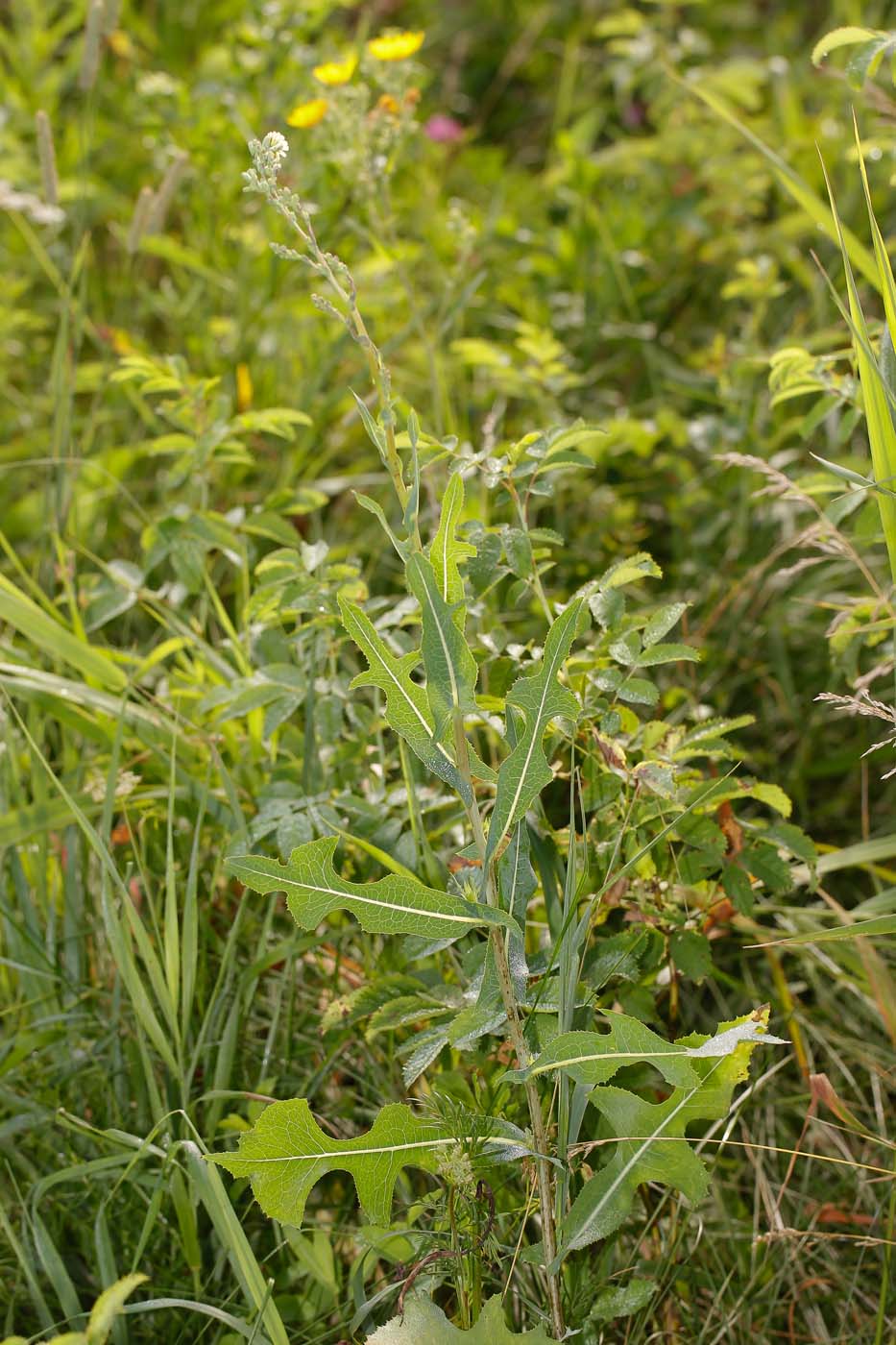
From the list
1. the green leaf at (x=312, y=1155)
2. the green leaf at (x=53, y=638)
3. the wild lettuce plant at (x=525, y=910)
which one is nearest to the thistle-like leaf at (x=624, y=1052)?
the wild lettuce plant at (x=525, y=910)

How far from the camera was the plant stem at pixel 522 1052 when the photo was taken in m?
0.97

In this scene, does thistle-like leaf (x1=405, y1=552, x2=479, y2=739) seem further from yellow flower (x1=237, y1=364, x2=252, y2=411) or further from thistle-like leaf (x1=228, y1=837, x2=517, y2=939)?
yellow flower (x1=237, y1=364, x2=252, y2=411)

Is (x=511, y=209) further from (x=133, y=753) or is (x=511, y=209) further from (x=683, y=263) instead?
(x=133, y=753)

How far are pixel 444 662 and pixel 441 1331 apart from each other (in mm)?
486

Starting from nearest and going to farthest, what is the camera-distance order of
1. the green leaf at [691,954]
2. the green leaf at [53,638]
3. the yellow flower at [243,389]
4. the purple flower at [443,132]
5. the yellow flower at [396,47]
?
the green leaf at [691,954] → the green leaf at [53,638] → the yellow flower at [396,47] → the yellow flower at [243,389] → the purple flower at [443,132]

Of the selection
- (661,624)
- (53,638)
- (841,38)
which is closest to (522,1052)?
(661,624)

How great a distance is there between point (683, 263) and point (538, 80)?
1.38m

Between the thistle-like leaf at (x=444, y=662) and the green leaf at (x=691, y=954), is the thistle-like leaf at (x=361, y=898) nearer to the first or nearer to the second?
the thistle-like leaf at (x=444, y=662)

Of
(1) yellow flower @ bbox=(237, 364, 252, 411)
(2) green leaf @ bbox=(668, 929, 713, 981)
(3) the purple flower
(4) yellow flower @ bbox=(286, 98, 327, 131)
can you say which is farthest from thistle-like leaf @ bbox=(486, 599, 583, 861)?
(3) the purple flower

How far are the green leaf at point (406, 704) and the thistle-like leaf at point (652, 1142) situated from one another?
0.27 m

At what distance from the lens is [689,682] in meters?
1.67

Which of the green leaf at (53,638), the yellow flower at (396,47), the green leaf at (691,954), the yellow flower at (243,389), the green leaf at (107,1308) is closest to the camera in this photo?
the green leaf at (107,1308)

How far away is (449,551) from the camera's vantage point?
0.97m

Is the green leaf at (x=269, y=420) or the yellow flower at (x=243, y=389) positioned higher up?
the green leaf at (x=269, y=420)
